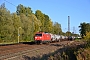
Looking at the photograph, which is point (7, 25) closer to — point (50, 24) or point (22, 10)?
point (22, 10)

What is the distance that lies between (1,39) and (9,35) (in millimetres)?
2965

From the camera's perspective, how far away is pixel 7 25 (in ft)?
197

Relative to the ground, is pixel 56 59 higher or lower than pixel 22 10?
lower

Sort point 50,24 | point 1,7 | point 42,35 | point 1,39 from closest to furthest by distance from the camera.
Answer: point 42,35 < point 1,39 < point 1,7 < point 50,24

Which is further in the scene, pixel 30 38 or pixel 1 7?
pixel 30 38

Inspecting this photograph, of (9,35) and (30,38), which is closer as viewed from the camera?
(9,35)

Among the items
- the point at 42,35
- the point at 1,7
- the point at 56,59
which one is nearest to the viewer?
the point at 56,59

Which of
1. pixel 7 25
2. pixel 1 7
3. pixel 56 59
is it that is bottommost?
pixel 56 59

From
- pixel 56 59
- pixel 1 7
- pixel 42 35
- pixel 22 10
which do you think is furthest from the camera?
pixel 22 10

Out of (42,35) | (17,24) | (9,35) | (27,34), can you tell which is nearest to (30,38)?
(27,34)

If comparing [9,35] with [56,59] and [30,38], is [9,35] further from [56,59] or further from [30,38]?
[56,59]

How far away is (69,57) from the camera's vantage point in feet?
35.0

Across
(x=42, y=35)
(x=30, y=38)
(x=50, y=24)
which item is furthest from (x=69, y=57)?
(x=50, y=24)

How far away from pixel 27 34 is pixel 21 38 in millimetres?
3728
